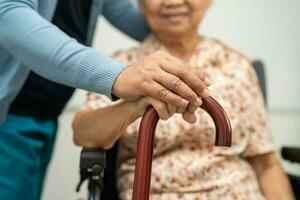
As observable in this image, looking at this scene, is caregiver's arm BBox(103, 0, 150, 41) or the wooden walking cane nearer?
the wooden walking cane

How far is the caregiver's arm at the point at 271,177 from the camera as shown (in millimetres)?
1267

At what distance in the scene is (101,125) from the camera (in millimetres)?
1061

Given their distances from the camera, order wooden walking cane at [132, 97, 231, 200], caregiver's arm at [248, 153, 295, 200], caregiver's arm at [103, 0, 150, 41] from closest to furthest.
→ wooden walking cane at [132, 97, 231, 200] < caregiver's arm at [248, 153, 295, 200] < caregiver's arm at [103, 0, 150, 41]

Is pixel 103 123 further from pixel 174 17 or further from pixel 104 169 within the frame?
pixel 174 17

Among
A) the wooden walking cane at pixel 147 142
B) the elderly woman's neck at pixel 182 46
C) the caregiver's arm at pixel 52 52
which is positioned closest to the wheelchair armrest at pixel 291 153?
the elderly woman's neck at pixel 182 46

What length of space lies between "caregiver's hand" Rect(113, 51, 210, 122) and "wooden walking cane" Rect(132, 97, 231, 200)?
4 cm

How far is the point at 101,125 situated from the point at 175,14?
0.40 metres

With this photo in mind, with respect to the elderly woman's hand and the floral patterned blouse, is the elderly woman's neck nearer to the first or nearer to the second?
the floral patterned blouse

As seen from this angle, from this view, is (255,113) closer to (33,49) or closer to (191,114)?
(191,114)

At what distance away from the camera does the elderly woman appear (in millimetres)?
1142

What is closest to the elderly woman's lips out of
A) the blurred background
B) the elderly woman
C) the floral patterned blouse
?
the elderly woman

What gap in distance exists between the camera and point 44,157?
50.8 inches

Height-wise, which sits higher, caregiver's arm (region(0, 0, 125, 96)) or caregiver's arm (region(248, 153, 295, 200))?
caregiver's arm (region(0, 0, 125, 96))

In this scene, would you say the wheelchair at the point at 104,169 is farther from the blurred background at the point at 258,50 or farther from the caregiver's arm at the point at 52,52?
the blurred background at the point at 258,50
